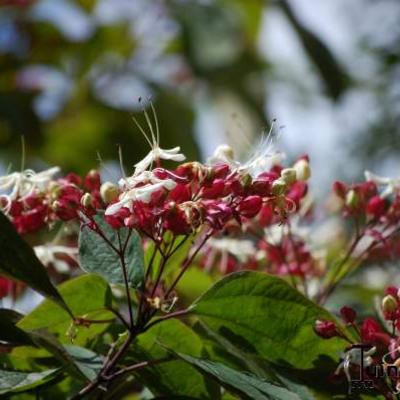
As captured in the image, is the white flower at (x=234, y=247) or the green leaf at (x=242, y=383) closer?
the green leaf at (x=242, y=383)

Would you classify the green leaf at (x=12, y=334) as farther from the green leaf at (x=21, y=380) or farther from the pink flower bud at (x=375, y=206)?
the pink flower bud at (x=375, y=206)

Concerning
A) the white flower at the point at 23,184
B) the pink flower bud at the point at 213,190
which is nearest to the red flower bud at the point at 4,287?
the white flower at the point at 23,184

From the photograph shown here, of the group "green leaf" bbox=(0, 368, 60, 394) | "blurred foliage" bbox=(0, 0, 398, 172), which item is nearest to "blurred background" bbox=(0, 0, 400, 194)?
"blurred foliage" bbox=(0, 0, 398, 172)

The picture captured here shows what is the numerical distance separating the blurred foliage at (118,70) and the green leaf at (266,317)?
4.65 feet

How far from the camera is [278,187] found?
3.13 ft

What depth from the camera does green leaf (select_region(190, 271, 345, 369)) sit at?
943 mm

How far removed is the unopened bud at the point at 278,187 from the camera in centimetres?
95

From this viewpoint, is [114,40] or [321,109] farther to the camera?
[321,109]

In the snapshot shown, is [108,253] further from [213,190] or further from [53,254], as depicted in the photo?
[53,254]

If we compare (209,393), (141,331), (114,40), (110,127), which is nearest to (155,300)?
(141,331)

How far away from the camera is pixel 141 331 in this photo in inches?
35.2

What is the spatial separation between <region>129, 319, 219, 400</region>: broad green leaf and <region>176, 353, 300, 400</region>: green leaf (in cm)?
9

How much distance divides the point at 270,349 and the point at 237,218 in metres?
0.13

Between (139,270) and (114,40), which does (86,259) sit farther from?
(114,40)
